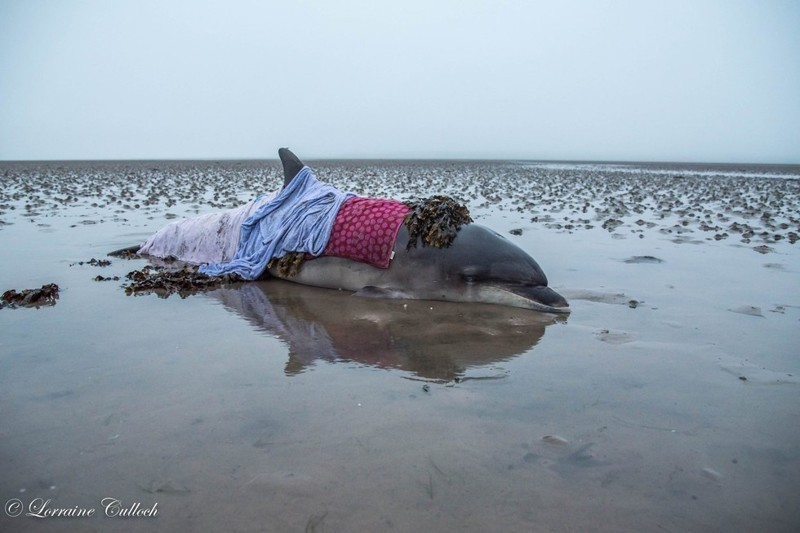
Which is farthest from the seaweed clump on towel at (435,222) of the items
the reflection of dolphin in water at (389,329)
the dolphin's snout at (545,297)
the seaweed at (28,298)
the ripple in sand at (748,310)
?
the seaweed at (28,298)

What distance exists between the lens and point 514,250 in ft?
19.6

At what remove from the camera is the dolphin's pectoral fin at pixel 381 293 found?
19.9 ft

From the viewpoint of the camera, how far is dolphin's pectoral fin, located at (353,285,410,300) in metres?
6.05

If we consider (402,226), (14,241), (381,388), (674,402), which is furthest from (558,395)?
(14,241)

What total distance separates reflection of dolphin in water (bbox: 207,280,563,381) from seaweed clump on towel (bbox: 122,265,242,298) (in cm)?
33

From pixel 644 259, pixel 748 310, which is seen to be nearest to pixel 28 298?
pixel 748 310

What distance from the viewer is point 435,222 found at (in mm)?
6273

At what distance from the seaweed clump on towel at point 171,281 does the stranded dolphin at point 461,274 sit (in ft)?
5.08


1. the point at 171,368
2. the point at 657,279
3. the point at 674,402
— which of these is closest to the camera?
the point at 674,402

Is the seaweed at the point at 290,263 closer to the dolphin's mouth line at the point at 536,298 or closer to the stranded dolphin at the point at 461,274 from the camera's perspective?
the stranded dolphin at the point at 461,274

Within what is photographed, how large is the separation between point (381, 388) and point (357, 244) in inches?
116

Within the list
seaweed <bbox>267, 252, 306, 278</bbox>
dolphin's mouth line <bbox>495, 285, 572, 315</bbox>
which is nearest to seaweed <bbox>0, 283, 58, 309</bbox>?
seaweed <bbox>267, 252, 306, 278</bbox>

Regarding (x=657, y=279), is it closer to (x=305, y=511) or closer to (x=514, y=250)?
(x=514, y=250)

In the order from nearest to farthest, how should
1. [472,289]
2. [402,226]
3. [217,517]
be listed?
1. [217,517]
2. [472,289]
3. [402,226]
